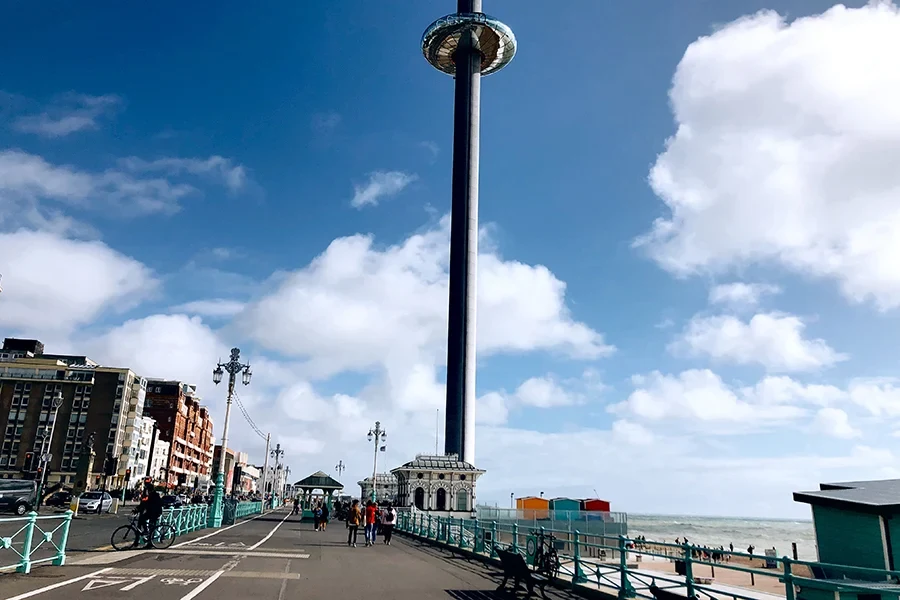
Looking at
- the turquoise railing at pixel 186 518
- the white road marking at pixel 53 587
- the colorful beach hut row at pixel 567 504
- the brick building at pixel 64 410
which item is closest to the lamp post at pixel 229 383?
the turquoise railing at pixel 186 518

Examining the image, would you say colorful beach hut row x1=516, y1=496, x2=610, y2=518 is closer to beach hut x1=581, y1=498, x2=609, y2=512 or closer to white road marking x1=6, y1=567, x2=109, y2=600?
beach hut x1=581, y1=498, x2=609, y2=512

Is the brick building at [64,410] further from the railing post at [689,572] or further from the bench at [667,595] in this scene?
the railing post at [689,572]

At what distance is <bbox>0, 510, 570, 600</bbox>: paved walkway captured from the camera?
1223 cm

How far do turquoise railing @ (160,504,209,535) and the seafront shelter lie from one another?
2033cm

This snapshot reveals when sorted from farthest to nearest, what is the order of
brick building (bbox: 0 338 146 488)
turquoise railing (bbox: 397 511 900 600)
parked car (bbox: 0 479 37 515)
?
brick building (bbox: 0 338 146 488) → parked car (bbox: 0 479 37 515) → turquoise railing (bbox: 397 511 900 600)

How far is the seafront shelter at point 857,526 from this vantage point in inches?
531

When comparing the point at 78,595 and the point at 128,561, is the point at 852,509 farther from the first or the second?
the point at 128,561

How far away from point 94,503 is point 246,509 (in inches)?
459

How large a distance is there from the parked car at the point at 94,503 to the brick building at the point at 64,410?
45.8m

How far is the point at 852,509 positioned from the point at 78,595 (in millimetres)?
→ 15212

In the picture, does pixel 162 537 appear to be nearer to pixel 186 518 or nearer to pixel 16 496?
pixel 186 518

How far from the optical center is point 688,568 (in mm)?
11531

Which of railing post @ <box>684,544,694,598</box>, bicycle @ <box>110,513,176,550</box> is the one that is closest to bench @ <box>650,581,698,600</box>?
railing post @ <box>684,544,694,598</box>

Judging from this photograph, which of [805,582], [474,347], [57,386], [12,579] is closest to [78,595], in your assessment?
[12,579]
